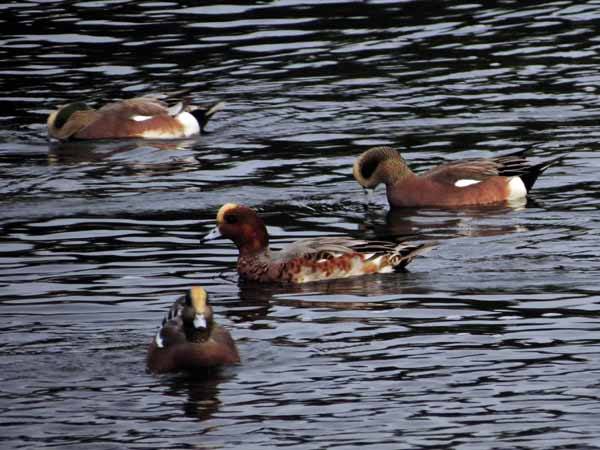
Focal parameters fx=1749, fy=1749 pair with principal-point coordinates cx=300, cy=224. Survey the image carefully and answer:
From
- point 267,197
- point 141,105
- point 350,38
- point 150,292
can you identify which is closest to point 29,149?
point 141,105

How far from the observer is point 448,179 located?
1678 centimetres

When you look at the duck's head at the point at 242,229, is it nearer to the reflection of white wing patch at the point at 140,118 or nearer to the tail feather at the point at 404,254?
the tail feather at the point at 404,254

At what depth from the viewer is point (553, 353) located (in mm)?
11109

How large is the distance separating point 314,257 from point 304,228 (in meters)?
1.99

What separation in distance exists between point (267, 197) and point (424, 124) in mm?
3687

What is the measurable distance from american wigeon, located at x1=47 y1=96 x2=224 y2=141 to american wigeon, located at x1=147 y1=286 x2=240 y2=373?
374 inches

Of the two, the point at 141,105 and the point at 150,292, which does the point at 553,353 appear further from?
the point at 141,105

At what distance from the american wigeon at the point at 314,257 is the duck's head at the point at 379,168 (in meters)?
2.95

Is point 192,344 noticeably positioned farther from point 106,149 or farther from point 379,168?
point 106,149

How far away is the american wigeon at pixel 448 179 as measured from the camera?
55.1 ft

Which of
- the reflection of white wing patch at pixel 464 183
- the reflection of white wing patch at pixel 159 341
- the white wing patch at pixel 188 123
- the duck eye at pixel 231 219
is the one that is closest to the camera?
the reflection of white wing patch at pixel 159 341

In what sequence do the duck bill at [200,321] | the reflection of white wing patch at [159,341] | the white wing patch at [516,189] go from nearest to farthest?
1. the duck bill at [200,321]
2. the reflection of white wing patch at [159,341]
3. the white wing patch at [516,189]

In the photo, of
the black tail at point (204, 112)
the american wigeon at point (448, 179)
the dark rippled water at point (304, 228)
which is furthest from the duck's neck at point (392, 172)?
the black tail at point (204, 112)

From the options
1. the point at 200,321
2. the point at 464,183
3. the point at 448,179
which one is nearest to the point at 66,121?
the point at 448,179
